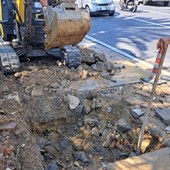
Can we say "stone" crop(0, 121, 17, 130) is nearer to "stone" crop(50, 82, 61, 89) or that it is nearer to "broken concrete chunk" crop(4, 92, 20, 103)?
"broken concrete chunk" crop(4, 92, 20, 103)

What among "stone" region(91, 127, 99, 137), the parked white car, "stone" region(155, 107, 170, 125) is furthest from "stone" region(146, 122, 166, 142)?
the parked white car

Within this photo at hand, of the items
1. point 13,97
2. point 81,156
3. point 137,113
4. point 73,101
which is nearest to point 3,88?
point 13,97

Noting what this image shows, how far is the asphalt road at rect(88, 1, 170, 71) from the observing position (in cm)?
921

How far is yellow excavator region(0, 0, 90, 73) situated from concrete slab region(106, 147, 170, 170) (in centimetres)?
257

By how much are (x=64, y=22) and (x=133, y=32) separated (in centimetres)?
743

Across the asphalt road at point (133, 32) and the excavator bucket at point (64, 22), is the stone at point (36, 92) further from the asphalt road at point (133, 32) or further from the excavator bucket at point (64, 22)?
the asphalt road at point (133, 32)

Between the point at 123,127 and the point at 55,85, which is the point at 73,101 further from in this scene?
the point at 123,127

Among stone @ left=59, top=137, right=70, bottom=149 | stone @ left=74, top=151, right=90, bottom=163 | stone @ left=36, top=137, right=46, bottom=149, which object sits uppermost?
stone @ left=36, top=137, right=46, bottom=149

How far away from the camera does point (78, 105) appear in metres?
5.38

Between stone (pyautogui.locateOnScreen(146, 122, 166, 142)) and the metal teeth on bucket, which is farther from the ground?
the metal teeth on bucket

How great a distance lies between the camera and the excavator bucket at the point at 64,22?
16.0ft

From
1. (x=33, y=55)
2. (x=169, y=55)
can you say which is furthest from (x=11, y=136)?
(x=169, y=55)

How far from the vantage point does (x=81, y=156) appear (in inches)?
183

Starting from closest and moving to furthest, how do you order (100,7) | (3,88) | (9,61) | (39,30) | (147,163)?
(147,163) → (3,88) → (9,61) → (39,30) → (100,7)
